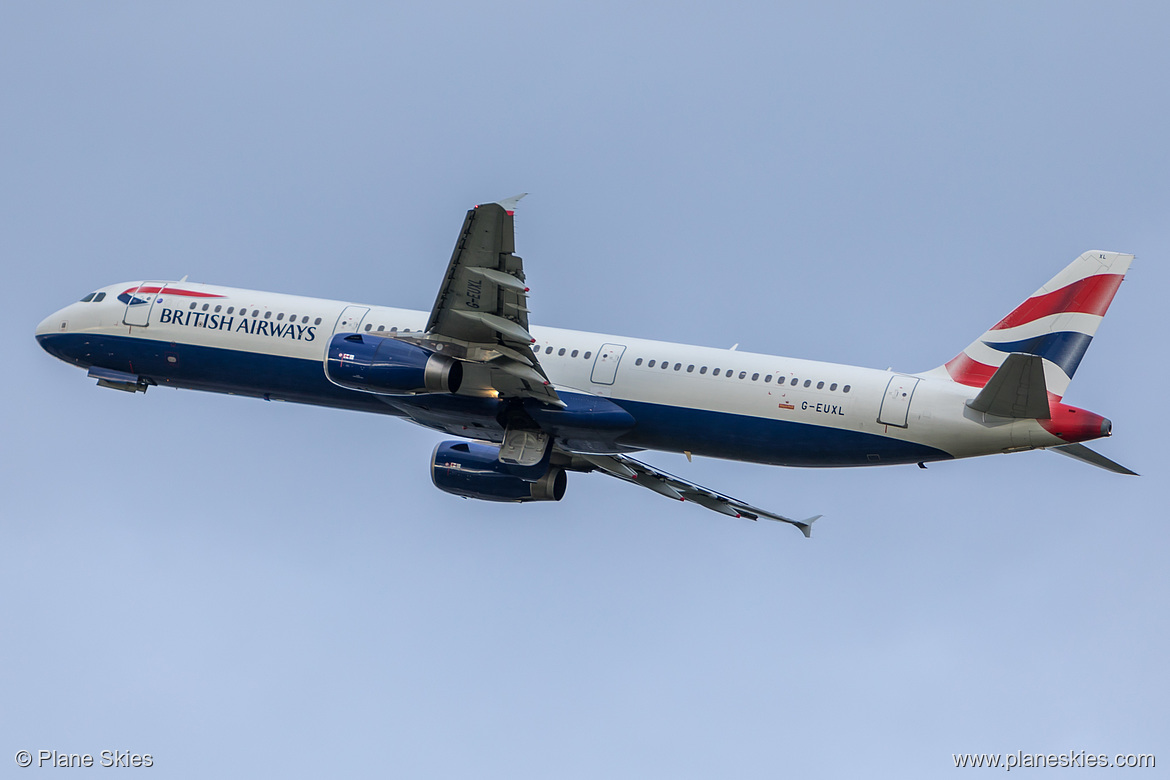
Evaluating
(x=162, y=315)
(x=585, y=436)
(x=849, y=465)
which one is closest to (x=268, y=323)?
(x=162, y=315)

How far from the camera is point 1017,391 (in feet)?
122

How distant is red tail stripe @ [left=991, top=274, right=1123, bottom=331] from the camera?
39.0 m

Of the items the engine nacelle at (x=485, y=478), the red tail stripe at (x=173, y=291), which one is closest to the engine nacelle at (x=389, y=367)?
the engine nacelle at (x=485, y=478)

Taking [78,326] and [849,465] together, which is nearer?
[849,465]

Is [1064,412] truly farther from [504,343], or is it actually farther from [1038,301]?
[504,343]

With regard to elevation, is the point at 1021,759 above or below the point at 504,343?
below

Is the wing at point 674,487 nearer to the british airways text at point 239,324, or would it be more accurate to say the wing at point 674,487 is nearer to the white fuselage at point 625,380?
the white fuselage at point 625,380

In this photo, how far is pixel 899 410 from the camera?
39188 mm

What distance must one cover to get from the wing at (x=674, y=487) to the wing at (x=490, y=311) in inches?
250

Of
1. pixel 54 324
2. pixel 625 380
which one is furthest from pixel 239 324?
pixel 625 380

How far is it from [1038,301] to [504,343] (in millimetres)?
14375

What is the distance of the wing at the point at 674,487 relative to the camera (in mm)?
47281

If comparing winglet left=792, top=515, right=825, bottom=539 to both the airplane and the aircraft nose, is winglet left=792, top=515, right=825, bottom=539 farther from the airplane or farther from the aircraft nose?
the aircraft nose

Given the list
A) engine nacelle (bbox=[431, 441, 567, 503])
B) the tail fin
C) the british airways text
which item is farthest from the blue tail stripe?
the british airways text
